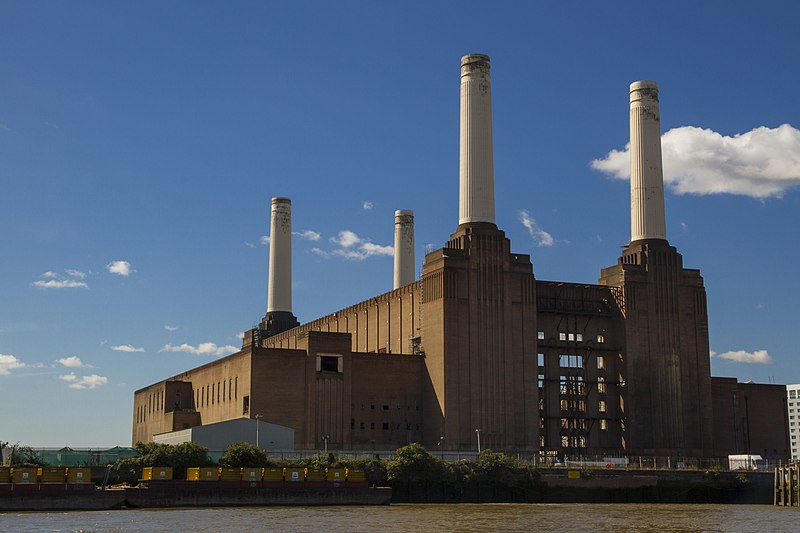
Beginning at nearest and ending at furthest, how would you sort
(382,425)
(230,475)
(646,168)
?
(230,475) → (382,425) → (646,168)

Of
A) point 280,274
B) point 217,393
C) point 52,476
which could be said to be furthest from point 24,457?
point 280,274

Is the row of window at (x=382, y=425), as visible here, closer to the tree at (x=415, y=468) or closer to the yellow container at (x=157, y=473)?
the tree at (x=415, y=468)

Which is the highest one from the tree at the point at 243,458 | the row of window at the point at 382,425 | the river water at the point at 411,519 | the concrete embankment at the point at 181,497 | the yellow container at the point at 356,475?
the row of window at the point at 382,425

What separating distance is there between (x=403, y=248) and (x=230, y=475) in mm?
78795

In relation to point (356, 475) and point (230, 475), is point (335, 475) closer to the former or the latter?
point (356, 475)

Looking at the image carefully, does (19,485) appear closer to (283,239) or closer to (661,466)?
(661,466)

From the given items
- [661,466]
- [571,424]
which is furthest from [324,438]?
[661,466]

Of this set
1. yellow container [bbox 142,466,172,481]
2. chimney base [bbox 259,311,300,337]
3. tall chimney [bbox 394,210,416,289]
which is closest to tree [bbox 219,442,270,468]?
yellow container [bbox 142,466,172,481]

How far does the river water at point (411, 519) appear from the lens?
59656mm

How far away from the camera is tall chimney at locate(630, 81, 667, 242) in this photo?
394 ft

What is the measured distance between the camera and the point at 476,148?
113438 mm

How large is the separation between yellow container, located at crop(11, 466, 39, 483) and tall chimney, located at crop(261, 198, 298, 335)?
7851 cm

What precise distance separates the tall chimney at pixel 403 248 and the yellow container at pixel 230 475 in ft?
247

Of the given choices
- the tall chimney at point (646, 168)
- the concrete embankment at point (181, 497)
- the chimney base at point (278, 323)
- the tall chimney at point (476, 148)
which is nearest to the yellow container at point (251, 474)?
the concrete embankment at point (181, 497)
